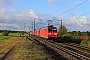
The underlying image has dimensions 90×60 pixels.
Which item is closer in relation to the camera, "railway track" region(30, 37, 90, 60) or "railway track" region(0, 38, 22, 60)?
"railway track" region(30, 37, 90, 60)

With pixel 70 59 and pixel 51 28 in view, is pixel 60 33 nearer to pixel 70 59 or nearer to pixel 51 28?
pixel 51 28

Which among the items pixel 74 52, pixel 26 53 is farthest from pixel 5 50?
pixel 74 52

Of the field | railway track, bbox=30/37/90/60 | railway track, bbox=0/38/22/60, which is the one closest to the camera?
the field

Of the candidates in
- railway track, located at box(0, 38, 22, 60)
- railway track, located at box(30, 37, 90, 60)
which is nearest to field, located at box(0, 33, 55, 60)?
railway track, located at box(0, 38, 22, 60)

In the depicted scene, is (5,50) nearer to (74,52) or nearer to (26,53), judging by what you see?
(26,53)

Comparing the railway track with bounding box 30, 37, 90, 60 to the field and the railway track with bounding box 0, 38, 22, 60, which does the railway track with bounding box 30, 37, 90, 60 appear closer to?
the field

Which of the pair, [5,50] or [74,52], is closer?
[74,52]

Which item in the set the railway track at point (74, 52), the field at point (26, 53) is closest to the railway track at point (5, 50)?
the field at point (26, 53)

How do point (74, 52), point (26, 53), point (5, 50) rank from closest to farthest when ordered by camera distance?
point (26, 53)
point (74, 52)
point (5, 50)

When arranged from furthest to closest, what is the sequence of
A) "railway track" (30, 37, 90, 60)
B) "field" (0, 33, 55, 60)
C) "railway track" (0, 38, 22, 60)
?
"railway track" (0, 38, 22, 60), "railway track" (30, 37, 90, 60), "field" (0, 33, 55, 60)

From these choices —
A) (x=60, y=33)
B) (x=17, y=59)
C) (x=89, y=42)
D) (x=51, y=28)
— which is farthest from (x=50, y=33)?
(x=17, y=59)

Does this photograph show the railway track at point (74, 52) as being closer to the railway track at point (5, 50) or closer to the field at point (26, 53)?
the field at point (26, 53)

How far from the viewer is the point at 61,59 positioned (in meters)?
21.3

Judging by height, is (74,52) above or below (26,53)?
below
